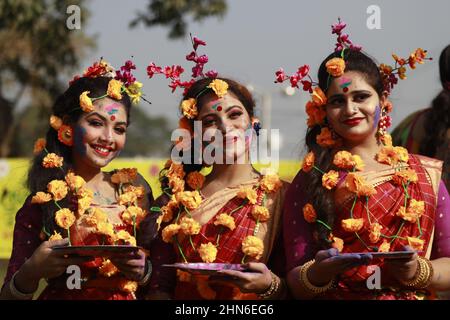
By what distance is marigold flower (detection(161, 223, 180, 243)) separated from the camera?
13.7ft

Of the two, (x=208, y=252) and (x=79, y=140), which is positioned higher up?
(x=79, y=140)

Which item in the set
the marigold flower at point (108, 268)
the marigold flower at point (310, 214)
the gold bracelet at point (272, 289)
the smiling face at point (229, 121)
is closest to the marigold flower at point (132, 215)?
the marigold flower at point (108, 268)

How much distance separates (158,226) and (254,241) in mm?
592

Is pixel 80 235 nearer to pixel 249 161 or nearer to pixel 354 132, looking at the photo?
pixel 249 161

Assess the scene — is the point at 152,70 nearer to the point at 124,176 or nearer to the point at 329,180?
the point at 124,176

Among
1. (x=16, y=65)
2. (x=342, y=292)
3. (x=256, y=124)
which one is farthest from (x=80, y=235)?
(x=16, y=65)

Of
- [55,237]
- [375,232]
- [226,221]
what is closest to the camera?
[375,232]

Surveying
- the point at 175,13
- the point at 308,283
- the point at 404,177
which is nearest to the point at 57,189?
the point at 308,283

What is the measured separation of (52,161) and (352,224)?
5.86ft

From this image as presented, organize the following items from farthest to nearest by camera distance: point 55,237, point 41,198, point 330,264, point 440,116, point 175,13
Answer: point 175,13 < point 440,116 < point 41,198 < point 55,237 < point 330,264

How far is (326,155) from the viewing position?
4066 millimetres

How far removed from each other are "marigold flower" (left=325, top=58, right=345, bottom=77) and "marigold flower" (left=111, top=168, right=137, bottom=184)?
1307mm

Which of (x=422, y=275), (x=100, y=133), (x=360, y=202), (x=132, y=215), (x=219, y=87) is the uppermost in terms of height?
(x=219, y=87)
